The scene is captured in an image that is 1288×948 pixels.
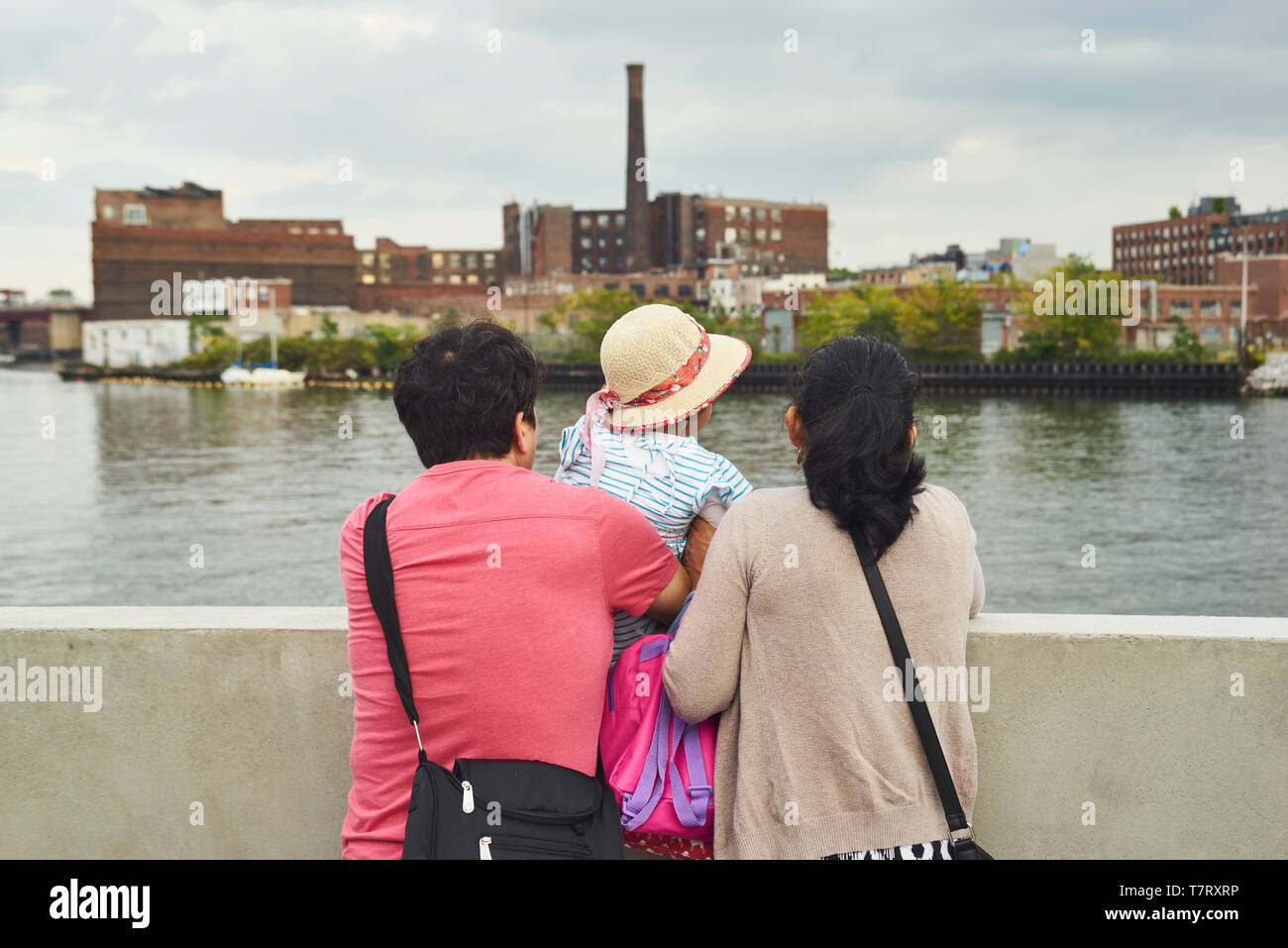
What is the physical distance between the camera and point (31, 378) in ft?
427

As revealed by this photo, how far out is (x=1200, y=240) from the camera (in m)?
121

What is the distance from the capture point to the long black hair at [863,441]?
2189 mm

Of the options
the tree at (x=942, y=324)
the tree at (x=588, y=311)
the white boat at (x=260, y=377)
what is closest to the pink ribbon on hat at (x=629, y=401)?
the tree at (x=942, y=324)

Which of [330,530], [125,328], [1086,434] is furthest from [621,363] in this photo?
[125,328]

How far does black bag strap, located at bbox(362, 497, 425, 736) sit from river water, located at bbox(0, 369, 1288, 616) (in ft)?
3.67

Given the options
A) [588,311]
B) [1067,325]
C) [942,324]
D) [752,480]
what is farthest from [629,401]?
[588,311]

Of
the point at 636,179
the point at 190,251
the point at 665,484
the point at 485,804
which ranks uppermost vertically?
the point at 636,179

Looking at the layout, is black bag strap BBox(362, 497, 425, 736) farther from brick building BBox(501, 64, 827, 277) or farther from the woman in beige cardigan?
brick building BBox(501, 64, 827, 277)

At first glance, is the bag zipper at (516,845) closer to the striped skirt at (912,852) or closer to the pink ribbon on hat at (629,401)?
the striped skirt at (912,852)

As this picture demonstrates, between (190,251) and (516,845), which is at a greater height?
(190,251)

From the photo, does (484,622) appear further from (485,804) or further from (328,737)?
(328,737)

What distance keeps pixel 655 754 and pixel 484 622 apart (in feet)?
1.60

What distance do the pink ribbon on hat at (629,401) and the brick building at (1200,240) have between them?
11761cm

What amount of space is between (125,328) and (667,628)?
4810 inches
